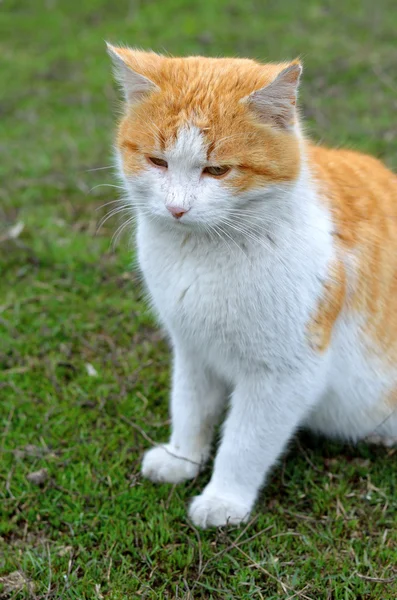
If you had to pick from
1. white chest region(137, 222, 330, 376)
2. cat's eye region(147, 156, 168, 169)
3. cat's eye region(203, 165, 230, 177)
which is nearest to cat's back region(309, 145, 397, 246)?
white chest region(137, 222, 330, 376)

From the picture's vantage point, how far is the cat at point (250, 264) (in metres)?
1.99

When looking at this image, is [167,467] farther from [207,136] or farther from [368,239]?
[207,136]

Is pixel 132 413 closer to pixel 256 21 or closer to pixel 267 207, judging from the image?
pixel 267 207

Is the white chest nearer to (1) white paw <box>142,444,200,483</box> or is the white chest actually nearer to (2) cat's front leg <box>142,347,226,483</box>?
(2) cat's front leg <box>142,347,226,483</box>

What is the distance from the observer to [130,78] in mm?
2090

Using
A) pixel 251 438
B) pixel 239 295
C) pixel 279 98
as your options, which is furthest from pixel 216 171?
pixel 251 438

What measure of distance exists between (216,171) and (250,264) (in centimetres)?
33

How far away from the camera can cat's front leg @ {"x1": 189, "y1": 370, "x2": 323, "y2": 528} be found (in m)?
2.29

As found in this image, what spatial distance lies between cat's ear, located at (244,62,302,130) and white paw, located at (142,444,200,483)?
4.31 ft

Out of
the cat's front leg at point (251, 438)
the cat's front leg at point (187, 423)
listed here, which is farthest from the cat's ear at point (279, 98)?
the cat's front leg at point (187, 423)

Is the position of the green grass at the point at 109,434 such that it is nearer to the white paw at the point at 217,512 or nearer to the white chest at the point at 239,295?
the white paw at the point at 217,512

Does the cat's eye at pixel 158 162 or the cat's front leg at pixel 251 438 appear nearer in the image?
the cat's eye at pixel 158 162

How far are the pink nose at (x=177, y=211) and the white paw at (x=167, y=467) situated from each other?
107cm

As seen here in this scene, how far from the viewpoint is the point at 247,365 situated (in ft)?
7.39
